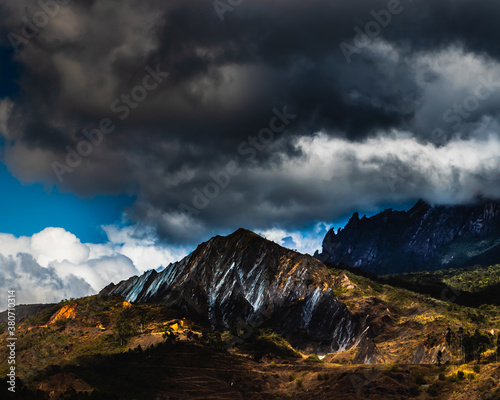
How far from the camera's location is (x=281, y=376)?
637ft

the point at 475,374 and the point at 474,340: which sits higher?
the point at 474,340

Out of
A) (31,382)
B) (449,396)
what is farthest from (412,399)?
(31,382)

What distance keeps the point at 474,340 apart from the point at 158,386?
108m

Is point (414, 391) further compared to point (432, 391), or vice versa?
point (414, 391)

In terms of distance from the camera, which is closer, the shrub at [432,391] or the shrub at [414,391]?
the shrub at [432,391]

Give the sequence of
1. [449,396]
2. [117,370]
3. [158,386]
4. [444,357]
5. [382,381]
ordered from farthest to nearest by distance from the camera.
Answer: [444,357] → [117,370] → [158,386] → [382,381] → [449,396]

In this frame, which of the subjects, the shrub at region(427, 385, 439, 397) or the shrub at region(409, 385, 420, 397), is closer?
the shrub at region(427, 385, 439, 397)

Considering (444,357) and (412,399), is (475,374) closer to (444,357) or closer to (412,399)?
(412,399)

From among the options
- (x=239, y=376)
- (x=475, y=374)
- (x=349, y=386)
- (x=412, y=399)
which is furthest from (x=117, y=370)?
(x=475, y=374)

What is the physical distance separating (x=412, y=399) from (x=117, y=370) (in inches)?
3829

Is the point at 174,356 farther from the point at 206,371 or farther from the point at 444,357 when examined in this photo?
the point at 444,357

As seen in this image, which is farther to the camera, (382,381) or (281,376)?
(281,376)

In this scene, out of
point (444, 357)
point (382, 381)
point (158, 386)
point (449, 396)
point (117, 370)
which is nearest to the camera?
point (449, 396)

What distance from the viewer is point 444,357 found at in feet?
643
